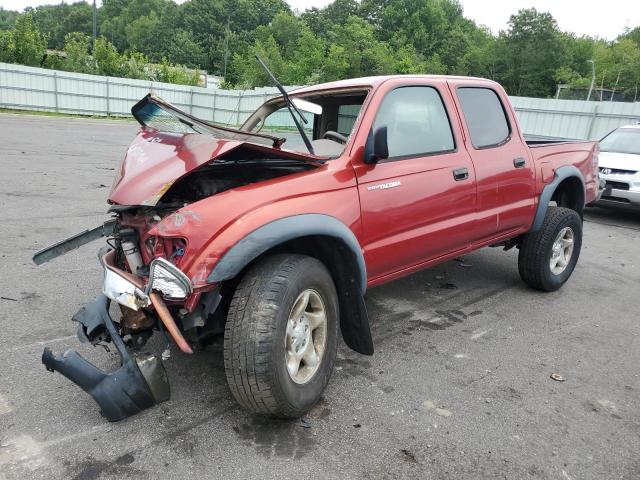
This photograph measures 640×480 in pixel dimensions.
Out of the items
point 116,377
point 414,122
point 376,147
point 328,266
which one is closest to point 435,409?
point 328,266

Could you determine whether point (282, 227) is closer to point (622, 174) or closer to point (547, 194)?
point (547, 194)

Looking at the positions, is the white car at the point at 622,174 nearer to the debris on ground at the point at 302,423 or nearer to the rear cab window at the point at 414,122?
the rear cab window at the point at 414,122

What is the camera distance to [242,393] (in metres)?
2.50

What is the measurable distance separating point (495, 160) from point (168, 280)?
112 inches

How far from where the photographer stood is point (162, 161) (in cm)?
281

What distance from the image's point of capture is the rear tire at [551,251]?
472cm

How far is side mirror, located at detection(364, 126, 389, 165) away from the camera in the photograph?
3.04 metres

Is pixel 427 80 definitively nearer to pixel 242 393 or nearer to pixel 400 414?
pixel 400 414

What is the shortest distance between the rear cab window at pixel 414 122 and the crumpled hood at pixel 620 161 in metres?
6.23

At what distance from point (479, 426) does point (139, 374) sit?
1.81 metres

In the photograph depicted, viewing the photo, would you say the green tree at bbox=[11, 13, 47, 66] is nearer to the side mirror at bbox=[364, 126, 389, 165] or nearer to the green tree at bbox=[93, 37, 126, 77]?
the green tree at bbox=[93, 37, 126, 77]

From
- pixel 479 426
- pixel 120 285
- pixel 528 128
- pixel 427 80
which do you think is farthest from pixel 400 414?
pixel 528 128

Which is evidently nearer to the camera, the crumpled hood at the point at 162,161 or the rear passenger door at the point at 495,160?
the crumpled hood at the point at 162,161

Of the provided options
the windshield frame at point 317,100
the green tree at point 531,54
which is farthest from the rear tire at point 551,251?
the green tree at point 531,54
